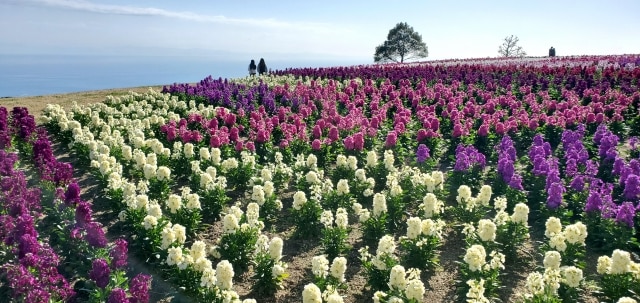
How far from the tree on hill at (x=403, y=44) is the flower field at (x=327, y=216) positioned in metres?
59.2

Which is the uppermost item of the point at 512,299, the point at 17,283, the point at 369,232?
the point at 17,283

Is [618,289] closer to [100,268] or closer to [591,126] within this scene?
[100,268]

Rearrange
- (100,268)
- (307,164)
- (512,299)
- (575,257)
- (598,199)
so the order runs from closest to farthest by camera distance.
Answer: (100,268), (512,299), (575,257), (598,199), (307,164)

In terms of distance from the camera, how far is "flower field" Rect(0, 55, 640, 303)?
22.4ft

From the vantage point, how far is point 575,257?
7.81m

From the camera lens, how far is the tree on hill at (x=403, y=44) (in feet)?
242

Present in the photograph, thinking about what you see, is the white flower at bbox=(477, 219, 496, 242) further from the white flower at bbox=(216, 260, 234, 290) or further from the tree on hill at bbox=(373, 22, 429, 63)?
the tree on hill at bbox=(373, 22, 429, 63)

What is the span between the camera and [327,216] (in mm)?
8375

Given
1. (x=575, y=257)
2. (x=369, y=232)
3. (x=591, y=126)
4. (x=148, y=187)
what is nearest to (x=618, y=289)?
(x=575, y=257)

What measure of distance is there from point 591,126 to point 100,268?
1521 centimetres

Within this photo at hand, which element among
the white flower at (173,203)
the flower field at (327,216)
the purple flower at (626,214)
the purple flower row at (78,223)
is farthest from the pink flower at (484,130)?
the purple flower row at (78,223)

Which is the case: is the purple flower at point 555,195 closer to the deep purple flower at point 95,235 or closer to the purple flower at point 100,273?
the purple flower at point 100,273

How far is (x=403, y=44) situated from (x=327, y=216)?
6908 cm

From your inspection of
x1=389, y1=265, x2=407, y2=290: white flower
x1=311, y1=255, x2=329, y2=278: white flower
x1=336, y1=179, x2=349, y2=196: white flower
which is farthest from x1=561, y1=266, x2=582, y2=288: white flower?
x1=336, y1=179, x2=349, y2=196: white flower
